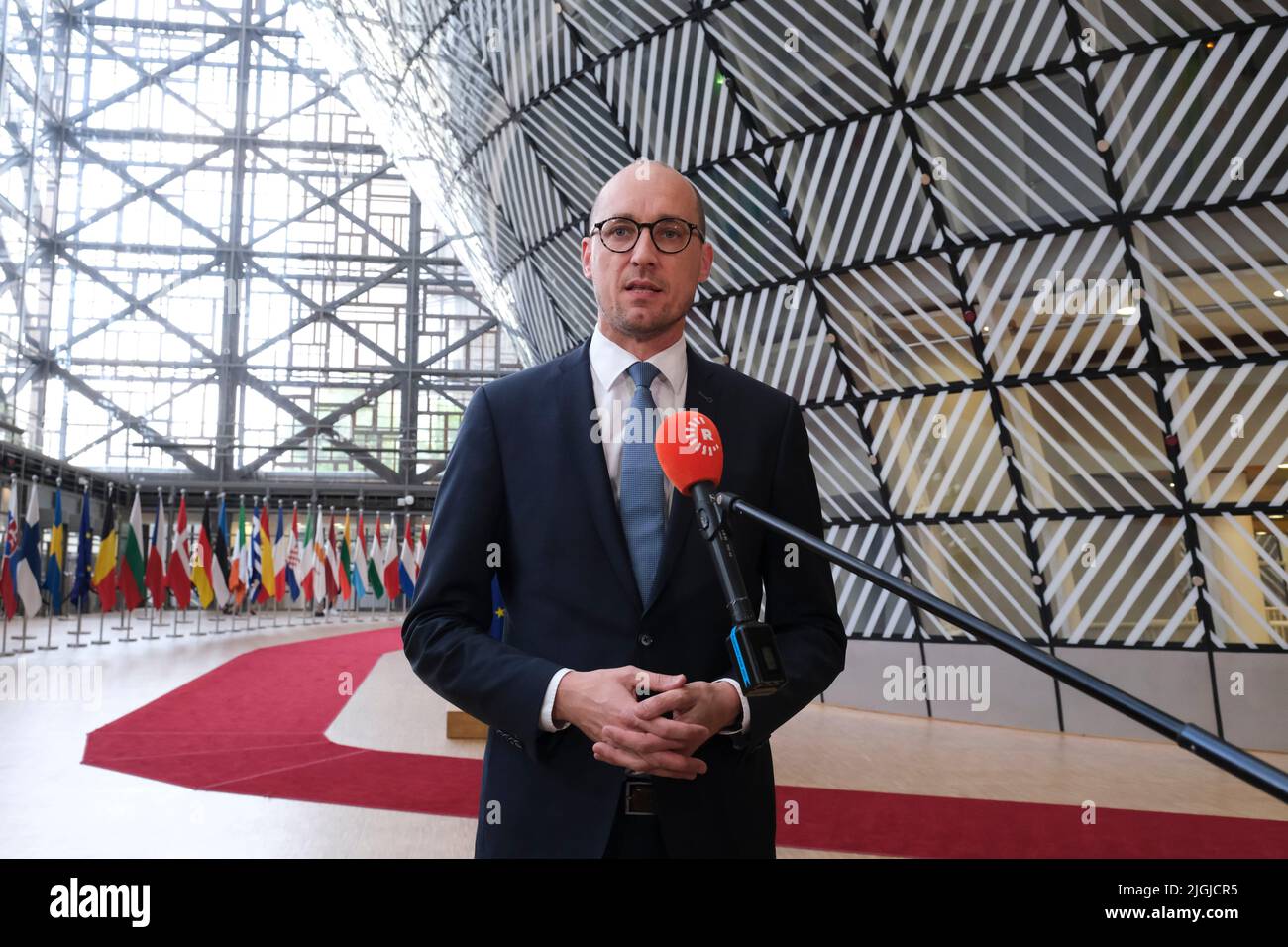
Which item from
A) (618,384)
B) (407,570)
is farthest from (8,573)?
(618,384)

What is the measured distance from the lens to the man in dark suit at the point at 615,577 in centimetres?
183

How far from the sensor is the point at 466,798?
807 cm

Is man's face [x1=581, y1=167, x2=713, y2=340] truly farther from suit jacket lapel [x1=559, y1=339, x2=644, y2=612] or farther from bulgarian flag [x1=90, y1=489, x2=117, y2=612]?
bulgarian flag [x1=90, y1=489, x2=117, y2=612]

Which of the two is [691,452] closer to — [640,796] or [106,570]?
[640,796]

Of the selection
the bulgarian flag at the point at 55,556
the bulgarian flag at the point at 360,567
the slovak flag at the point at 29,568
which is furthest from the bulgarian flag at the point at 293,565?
the slovak flag at the point at 29,568

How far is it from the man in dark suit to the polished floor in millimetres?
4684

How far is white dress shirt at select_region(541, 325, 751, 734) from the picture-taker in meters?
2.13

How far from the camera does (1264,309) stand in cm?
1205

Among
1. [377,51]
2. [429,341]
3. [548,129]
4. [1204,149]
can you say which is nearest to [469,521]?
[1204,149]

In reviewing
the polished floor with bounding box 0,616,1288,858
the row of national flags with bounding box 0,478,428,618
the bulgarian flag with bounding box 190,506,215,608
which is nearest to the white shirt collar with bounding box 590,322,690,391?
the polished floor with bounding box 0,616,1288,858

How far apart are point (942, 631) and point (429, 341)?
34.0 metres

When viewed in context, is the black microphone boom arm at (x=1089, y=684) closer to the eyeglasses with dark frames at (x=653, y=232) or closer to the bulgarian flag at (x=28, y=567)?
the eyeglasses with dark frames at (x=653, y=232)

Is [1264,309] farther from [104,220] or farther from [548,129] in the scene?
[104,220]

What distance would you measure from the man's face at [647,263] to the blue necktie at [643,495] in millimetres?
137
